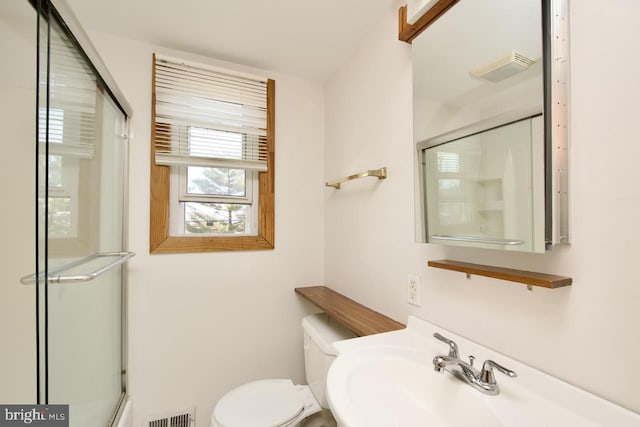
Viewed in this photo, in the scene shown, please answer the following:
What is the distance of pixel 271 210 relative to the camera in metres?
1.80

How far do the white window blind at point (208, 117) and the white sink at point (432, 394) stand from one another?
1259mm

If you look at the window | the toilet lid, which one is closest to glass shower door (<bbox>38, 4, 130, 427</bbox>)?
the window

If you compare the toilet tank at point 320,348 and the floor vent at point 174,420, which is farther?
the floor vent at point 174,420

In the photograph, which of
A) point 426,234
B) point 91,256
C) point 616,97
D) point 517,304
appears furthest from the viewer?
point 91,256

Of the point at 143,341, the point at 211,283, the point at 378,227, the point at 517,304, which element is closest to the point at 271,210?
the point at 211,283

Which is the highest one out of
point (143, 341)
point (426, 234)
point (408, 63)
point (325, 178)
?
point (408, 63)

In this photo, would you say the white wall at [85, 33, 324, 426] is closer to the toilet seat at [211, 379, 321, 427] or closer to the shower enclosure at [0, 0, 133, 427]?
the shower enclosure at [0, 0, 133, 427]

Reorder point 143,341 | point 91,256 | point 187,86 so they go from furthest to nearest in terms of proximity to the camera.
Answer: point 187,86 → point 143,341 → point 91,256

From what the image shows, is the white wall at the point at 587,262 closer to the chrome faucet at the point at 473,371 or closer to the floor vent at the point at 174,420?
the chrome faucet at the point at 473,371

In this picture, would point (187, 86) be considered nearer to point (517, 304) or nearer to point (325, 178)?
point (325, 178)

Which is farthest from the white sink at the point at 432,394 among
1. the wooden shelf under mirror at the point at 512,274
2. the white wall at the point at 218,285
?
the white wall at the point at 218,285

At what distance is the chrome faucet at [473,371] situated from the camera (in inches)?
29.3

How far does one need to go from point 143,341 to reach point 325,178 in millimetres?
1416

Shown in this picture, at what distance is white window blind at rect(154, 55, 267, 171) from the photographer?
5.16ft
